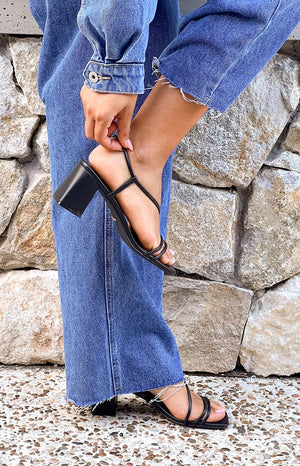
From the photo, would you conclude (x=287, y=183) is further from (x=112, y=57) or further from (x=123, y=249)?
(x=112, y=57)

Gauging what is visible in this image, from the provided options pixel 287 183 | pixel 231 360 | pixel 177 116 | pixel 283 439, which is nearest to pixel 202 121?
pixel 287 183

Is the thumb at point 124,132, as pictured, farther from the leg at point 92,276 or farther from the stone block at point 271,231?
the stone block at point 271,231

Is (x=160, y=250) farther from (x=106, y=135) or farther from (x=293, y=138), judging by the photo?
(x=293, y=138)

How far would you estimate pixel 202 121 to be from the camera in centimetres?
153

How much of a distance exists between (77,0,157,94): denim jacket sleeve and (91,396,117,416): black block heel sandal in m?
0.77

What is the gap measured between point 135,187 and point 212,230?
0.50m

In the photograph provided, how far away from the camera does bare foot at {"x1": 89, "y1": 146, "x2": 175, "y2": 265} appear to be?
114cm

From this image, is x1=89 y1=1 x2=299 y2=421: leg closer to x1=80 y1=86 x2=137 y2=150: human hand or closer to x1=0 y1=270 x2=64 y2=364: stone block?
x1=80 y1=86 x2=137 y2=150: human hand

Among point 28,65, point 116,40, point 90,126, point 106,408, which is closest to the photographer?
point 116,40

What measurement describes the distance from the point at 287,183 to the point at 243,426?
0.66 m

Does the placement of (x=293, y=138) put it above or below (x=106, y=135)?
below

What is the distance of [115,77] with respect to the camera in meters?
1.00

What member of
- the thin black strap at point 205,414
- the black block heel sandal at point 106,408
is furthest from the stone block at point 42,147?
the thin black strap at point 205,414

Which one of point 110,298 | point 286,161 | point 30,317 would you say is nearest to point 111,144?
point 110,298
